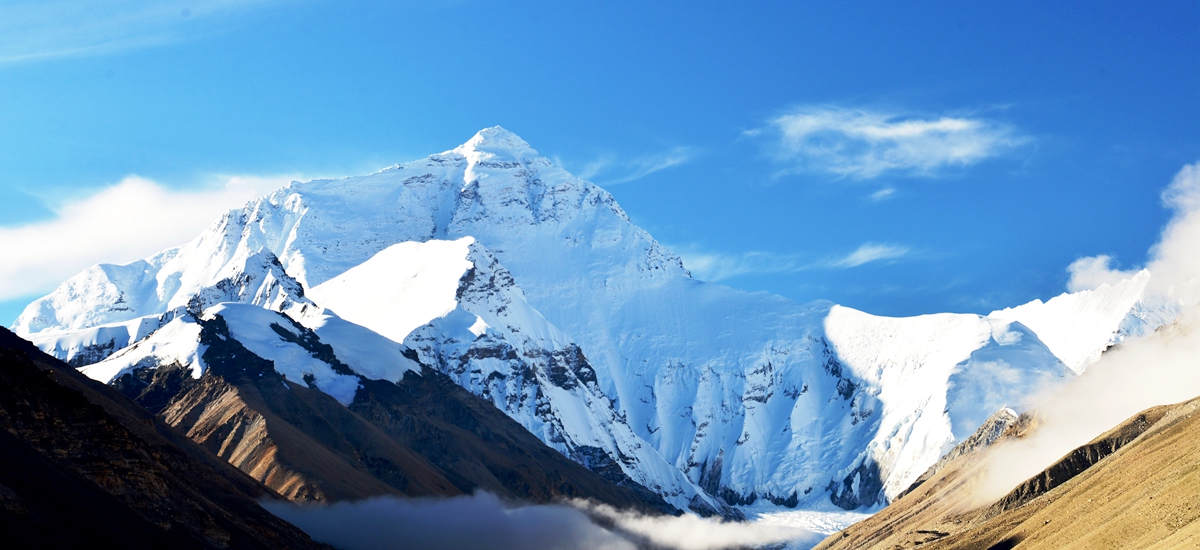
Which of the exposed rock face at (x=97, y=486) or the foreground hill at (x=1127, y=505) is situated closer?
the exposed rock face at (x=97, y=486)

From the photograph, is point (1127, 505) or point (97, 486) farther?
point (1127, 505)

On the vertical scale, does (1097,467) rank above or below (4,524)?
above

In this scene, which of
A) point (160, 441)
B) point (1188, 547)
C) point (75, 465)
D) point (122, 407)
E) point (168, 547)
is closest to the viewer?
point (1188, 547)

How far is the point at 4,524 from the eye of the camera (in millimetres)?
96688

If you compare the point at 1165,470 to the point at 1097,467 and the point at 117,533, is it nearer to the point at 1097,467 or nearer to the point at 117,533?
the point at 1097,467

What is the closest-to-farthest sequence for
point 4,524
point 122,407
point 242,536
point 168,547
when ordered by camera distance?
point 4,524
point 168,547
point 242,536
point 122,407

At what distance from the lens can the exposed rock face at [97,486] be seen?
105125 millimetres

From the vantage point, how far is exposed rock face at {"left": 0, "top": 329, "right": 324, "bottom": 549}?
105125 mm

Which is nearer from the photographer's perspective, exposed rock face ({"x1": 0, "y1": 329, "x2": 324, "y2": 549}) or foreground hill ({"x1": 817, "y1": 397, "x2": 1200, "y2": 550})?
exposed rock face ({"x1": 0, "y1": 329, "x2": 324, "y2": 549})

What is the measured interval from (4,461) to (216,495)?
2398 inches

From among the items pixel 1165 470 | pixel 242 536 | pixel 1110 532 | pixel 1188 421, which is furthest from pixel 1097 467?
pixel 242 536

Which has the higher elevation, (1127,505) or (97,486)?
(1127,505)

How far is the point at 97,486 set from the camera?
127312mm

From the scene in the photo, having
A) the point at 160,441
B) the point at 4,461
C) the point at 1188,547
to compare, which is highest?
the point at 160,441
